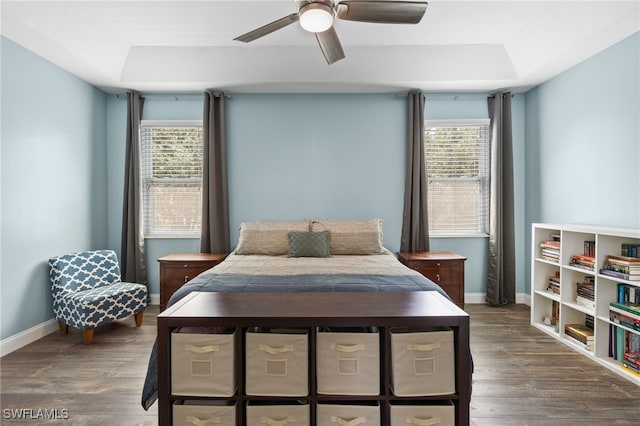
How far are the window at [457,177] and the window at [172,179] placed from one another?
294 centimetres

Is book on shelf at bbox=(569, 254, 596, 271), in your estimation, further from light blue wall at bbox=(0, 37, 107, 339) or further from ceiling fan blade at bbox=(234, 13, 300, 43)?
light blue wall at bbox=(0, 37, 107, 339)

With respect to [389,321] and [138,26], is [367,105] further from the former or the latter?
[389,321]

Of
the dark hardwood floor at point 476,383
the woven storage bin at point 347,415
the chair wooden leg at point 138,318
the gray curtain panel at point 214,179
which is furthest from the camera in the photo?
the gray curtain panel at point 214,179

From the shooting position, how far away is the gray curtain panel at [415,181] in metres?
4.14

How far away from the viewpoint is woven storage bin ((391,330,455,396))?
136 centimetres

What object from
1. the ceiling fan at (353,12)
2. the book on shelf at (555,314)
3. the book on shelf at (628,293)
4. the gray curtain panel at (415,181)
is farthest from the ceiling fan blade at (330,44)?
the book on shelf at (555,314)

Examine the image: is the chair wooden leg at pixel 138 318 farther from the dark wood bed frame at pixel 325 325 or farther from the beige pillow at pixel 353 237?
the dark wood bed frame at pixel 325 325

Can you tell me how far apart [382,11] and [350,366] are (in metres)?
1.89

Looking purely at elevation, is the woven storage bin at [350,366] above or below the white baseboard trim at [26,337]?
above

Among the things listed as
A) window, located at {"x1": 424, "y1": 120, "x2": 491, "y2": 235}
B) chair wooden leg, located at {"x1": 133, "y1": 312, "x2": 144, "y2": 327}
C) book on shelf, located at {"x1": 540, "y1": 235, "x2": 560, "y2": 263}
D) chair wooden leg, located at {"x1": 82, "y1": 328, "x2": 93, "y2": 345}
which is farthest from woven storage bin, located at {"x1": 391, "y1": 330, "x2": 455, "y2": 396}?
window, located at {"x1": 424, "y1": 120, "x2": 491, "y2": 235}

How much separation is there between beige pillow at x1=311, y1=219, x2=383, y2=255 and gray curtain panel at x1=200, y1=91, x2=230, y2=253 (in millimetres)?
1173

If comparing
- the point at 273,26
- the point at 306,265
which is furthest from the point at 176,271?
the point at 273,26

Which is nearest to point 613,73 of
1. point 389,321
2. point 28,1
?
point 389,321

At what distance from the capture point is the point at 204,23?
317cm
